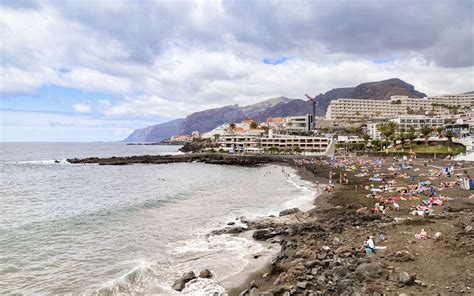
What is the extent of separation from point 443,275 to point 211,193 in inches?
1174

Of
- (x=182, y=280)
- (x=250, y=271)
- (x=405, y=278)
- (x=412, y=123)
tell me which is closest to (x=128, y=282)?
(x=182, y=280)

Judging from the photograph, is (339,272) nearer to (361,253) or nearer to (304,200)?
(361,253)

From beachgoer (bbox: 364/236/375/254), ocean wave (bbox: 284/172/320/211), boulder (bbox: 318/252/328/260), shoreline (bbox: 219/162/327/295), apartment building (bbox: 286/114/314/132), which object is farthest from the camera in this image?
apartment building (bbox: 286/114/314/132)

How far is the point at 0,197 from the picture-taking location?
1484 inches

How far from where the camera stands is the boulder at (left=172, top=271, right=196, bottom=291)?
44.0 feet

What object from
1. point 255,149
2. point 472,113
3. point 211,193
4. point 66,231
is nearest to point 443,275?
point 66,231

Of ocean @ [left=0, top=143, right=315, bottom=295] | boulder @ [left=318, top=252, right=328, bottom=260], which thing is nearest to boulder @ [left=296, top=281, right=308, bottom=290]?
boulder @ [left=318, top=252, right=328, bottom=260]

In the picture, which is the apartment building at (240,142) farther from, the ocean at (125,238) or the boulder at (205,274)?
the boulder at (205,274)

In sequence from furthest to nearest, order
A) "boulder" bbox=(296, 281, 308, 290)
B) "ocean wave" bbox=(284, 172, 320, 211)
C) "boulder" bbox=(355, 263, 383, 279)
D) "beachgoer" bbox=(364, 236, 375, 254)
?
1. "ocean wave" bbox=(284, 172, 320, 211)
2. "beachgoer" bbox=(364, 236, 375, 254)
3. "boulder" bbox=(355, 263, 383, 279)
4. "boulder" bbox=(296, 281, 308, 290)

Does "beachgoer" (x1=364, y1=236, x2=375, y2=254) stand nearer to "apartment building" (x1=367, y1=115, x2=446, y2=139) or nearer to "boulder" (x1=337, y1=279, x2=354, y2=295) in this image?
"boulder" (x1=337, y1=279, x2=354, y2=295)

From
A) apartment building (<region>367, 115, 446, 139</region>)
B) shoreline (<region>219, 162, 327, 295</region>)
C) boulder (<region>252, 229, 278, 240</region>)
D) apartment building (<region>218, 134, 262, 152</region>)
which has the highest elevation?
apartment building (<region>367, 115, 446, 139</region>)

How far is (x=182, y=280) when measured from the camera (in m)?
13.8

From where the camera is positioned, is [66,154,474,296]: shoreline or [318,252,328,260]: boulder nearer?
[66,154,474,296]: shoreline

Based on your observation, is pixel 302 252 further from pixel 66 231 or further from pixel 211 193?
pixel 211 193
